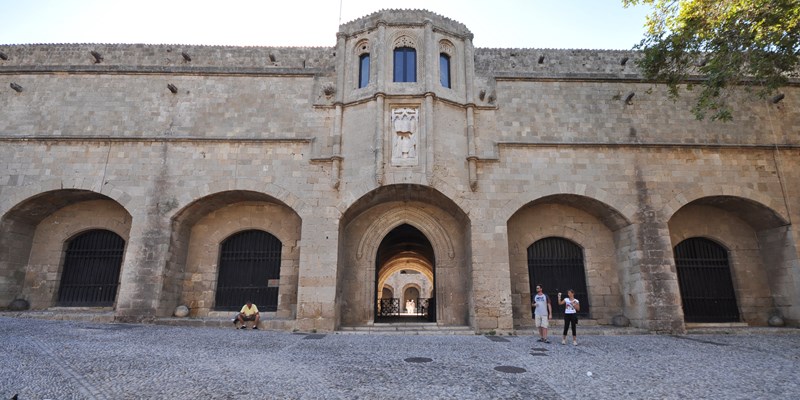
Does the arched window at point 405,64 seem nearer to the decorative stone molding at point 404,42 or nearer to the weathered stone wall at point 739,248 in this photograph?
the decorative stone molding at point 404,42

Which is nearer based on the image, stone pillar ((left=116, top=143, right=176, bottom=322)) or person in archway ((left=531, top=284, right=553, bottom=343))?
person in archway ((left=531, top=284, right=553, bottom=343))

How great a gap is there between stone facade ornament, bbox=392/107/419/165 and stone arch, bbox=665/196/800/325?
7.56 m

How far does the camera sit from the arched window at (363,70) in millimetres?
12756

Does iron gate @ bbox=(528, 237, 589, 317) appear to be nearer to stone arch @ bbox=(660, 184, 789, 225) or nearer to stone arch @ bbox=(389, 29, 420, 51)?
stone arch @ bbox=(660, 184, 789, 225)

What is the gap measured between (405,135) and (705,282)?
10.3 meters

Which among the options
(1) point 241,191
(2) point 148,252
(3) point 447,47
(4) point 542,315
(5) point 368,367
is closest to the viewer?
(5) point 368,367

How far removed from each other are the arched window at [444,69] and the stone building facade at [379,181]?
2.5 inches

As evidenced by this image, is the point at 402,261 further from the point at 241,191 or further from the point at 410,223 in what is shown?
the point at 241,191

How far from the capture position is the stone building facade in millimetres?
11414

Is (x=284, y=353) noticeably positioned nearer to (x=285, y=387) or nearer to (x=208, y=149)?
(x=285, y=387)

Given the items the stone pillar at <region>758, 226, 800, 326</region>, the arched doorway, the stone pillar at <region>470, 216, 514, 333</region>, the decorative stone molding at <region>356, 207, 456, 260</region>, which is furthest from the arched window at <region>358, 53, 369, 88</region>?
the stone pillar at <region>758, 226, 800, 326</region>

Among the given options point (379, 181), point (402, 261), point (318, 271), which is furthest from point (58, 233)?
point (402, 261)

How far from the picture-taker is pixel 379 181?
1124cm

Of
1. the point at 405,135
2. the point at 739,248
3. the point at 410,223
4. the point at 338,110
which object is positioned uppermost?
the point at 338,110
